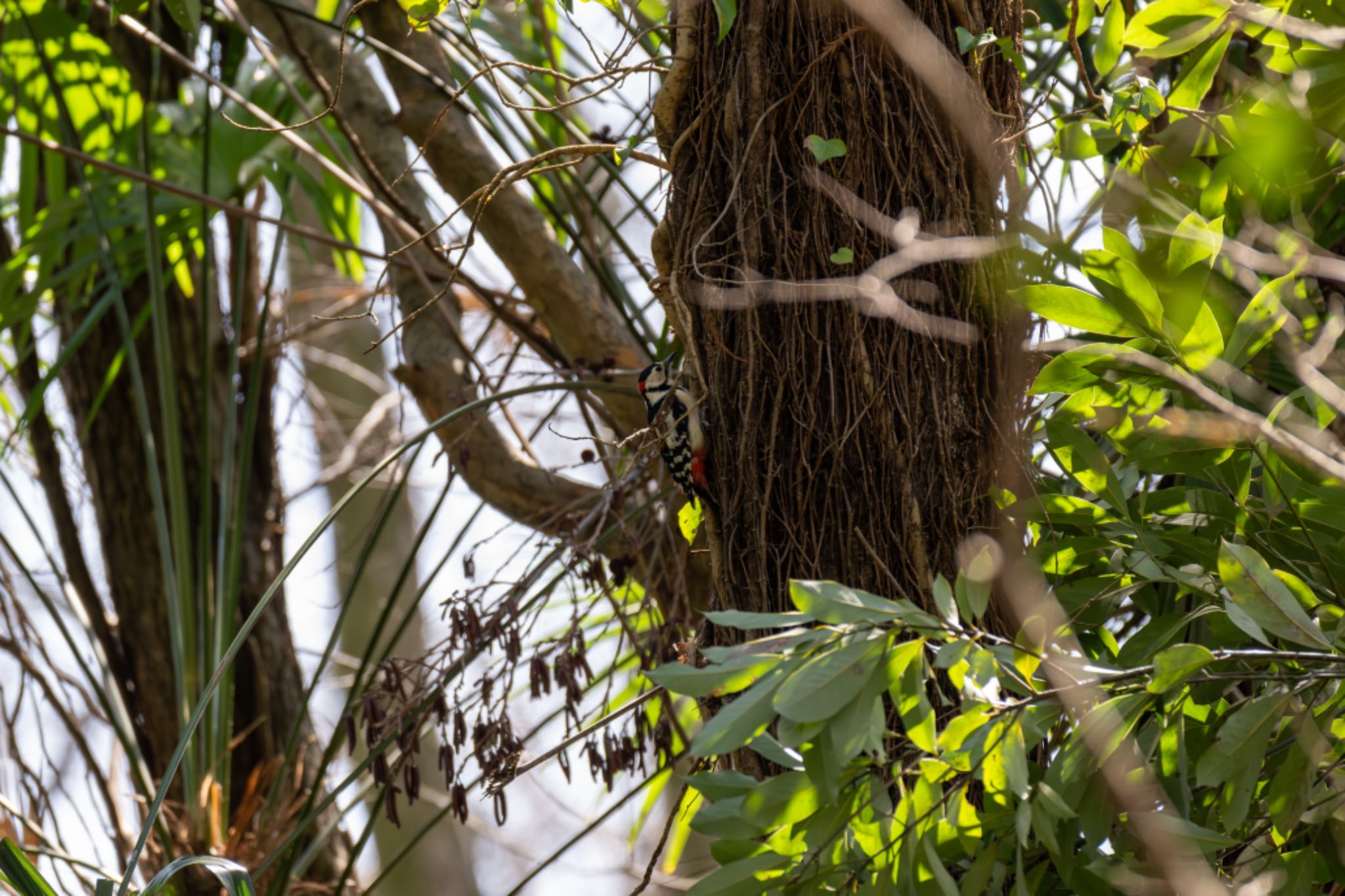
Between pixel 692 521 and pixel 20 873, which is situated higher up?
pixel 692 521

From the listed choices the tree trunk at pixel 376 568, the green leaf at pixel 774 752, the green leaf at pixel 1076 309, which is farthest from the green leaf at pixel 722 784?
the tree trunk at pixel 376 568

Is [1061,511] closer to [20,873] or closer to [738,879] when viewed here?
[738,879]

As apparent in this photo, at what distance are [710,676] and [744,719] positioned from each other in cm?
5

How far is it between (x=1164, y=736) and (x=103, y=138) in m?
2.83

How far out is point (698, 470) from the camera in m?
1.65

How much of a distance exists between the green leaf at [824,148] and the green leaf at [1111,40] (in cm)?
34

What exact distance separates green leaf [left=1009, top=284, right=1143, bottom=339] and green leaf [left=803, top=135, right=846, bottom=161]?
313mm

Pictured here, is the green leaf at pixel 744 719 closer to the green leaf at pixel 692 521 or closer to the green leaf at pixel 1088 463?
the green leaf at pixel 1088 463

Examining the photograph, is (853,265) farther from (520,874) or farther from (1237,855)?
(520,874)

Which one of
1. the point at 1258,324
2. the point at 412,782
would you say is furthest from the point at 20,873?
the point at 1258,324

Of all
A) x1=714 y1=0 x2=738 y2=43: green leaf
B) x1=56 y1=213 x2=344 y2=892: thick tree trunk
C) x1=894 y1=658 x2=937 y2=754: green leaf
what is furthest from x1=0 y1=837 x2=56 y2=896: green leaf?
x1=56 y1=213 x2=344 y2=892: thick tree trunk

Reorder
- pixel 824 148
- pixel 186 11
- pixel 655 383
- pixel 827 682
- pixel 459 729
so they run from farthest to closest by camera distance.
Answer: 1. pixel 655 383
2. pixel 186 11
3. pixel 459 729
4. pixel 824 148
5. pixel 827 682

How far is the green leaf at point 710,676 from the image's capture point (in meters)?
1.00

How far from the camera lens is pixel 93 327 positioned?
10.2 ft
